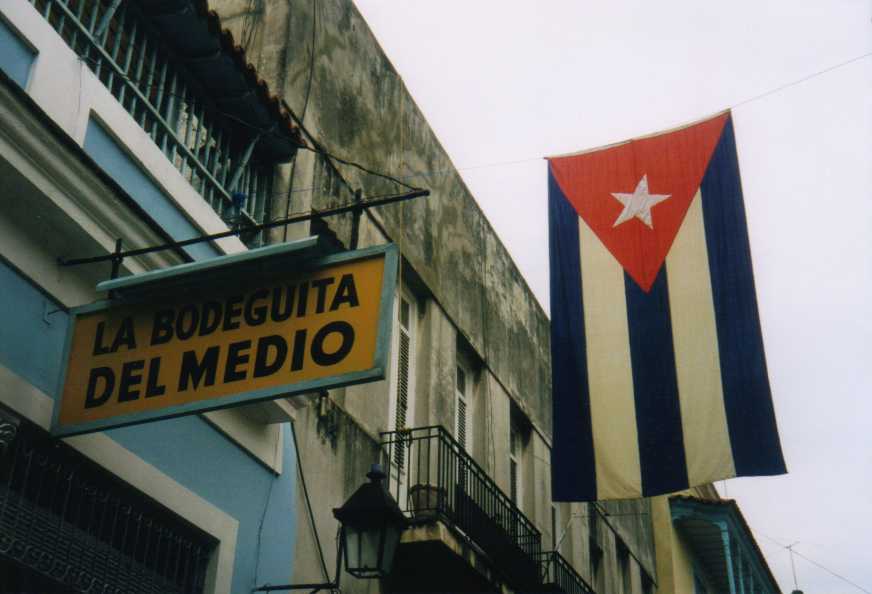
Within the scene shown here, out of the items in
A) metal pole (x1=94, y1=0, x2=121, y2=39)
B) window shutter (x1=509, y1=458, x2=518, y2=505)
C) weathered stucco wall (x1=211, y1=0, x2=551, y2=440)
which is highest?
weathered stucco wall (x1=211, y1=0, x2=551, y2=440)

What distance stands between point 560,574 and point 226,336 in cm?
1022

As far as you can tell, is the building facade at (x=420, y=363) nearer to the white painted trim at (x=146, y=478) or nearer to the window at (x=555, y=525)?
the window at (x=555, y=525)

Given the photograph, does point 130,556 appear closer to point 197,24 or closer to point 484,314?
point 197,24

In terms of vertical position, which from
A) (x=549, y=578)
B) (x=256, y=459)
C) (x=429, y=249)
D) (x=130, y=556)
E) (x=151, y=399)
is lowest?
(x=130, y=556)

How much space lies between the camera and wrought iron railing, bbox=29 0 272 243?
287 inches

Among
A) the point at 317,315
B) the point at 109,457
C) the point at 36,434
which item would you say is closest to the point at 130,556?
the point at 109,457

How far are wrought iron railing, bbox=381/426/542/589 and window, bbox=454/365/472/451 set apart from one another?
0.93m

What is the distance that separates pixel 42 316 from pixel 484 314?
928 cm

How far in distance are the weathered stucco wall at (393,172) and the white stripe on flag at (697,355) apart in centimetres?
318

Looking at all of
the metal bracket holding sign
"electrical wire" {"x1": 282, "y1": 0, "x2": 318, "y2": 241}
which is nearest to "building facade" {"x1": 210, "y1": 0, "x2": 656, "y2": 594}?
"electrical wire" {"x1": 282, "y1": 0, "x2": 318, "y2": 241}

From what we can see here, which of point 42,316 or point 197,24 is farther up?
point 197,24

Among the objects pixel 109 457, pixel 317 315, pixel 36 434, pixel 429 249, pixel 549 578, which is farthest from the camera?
pixel 549 578

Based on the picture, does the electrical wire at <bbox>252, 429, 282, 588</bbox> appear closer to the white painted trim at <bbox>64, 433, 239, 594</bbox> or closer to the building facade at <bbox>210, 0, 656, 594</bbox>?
the white painted trim at <bbox>64, 433, 239, 594</bbox>

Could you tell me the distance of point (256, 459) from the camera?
8422mm
